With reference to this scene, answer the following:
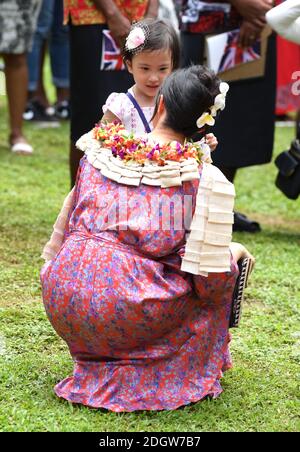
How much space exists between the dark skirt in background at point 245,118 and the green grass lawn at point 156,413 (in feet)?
1.50

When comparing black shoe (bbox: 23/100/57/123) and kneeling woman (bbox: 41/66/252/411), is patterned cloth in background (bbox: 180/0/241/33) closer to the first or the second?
kneeling woman (bbox: 41/66/252/411)

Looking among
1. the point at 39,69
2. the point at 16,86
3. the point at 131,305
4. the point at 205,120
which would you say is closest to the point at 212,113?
the point at 205,120

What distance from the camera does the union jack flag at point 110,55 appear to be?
4.92 meters

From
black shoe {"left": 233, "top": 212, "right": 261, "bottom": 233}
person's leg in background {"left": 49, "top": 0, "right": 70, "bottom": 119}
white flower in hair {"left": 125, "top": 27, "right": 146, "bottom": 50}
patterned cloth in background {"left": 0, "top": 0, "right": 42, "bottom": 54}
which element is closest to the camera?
white flower in hair {"left": 125, "top": 27, "right": 146, "bottom": 50}

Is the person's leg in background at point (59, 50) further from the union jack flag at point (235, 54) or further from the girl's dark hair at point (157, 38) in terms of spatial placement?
the girl's dark hair at point (157, 38)

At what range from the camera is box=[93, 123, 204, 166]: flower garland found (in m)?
3.18

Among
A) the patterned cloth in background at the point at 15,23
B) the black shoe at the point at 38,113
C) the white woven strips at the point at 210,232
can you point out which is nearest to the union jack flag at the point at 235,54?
the patterned cloth in background at the point at 15,23

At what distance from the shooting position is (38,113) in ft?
28.8

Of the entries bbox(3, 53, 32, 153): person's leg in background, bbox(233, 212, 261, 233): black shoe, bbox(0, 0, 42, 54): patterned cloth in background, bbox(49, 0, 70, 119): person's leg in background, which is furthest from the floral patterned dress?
bbox(49, 0, 70, 119): person's leg in background

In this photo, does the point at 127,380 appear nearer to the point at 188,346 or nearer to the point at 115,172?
the point at 188,346

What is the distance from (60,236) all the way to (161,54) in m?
0.93

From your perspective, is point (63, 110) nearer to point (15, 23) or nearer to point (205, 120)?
point (15, 23)

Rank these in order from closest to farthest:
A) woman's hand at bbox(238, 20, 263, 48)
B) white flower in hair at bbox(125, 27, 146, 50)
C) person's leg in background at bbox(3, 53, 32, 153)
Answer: white flower in hair at bbox(125, 27, 146, 50)
woman's hand at bbox(238, 20, 263, 48)
person's leg in background at bbox(3, 53, 32, 153)

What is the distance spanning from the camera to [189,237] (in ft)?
10.1
